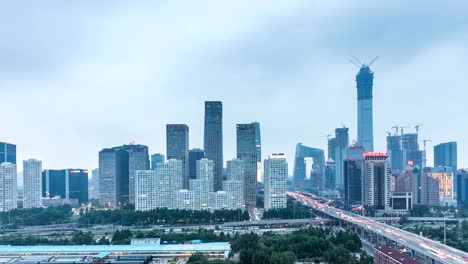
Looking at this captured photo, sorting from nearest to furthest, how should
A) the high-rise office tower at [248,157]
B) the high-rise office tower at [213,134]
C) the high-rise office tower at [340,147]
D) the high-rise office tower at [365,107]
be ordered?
the high-rise office tower at [248,157] → the high-rise office tower at [213,134] → the high-rise office tower at [340,147] → the high-rise office tower at [365,107]

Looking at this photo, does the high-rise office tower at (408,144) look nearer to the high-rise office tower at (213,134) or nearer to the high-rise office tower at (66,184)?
the high-rise office tower at (213,134)

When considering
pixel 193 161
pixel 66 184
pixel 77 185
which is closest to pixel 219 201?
pixel 193 161

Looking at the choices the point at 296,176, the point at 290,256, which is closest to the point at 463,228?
the point at 290,256

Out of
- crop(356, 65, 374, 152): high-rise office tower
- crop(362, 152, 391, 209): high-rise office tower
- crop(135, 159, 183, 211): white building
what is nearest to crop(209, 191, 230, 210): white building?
crop(135, 159, 183, 211): white building

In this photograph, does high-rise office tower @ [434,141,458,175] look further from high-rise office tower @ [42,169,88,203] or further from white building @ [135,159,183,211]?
high-rise office tower @ [42,169,88,203]

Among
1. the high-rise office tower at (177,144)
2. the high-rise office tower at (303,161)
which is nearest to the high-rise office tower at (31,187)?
the high-rise office tower at (177,144)

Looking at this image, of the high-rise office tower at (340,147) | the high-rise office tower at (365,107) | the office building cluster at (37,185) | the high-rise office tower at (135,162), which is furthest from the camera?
the high-rise office tower at (365,107)

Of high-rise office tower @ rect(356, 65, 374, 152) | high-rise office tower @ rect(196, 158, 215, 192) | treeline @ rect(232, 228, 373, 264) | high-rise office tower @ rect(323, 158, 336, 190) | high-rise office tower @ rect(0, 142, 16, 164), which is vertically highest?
high-rise office tower @ rect(356, 65, 374, 152)
